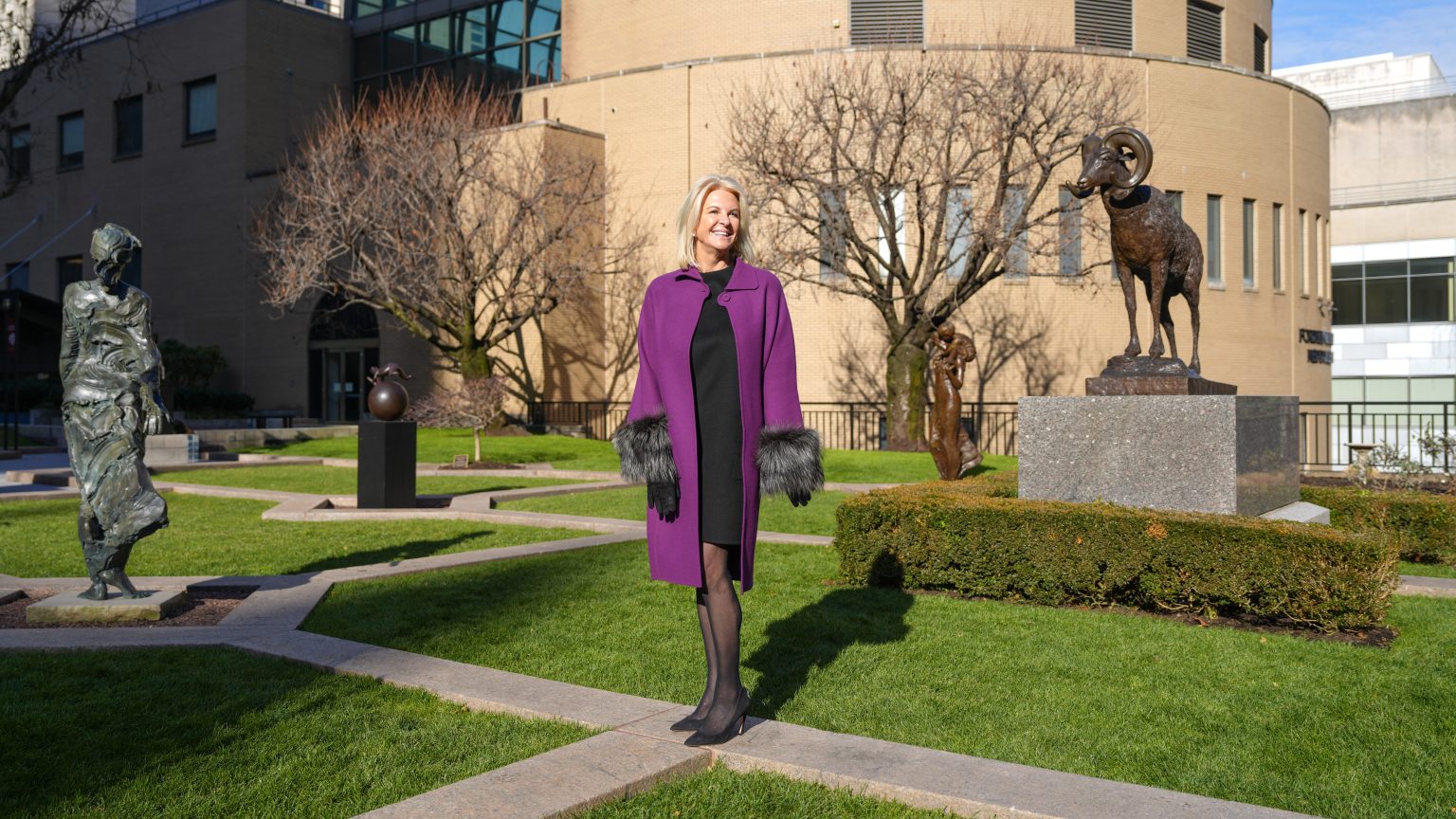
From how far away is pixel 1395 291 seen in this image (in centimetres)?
4412

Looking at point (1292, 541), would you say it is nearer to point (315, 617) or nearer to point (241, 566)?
point (315, 617)

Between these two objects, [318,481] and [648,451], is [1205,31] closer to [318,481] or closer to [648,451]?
[318,481]

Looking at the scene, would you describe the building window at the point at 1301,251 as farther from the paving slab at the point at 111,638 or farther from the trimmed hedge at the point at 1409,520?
the paving slab at the point at 111,638

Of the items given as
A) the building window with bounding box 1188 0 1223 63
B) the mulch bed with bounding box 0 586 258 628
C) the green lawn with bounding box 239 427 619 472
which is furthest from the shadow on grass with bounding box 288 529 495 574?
the building window with bounding box 1188 0 1223 63

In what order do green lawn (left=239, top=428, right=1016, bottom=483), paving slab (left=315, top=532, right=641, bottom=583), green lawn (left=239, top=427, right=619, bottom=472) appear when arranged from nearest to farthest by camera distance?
paving slab (left=315, top=532, right=641, bottom=583) → green lawn (left=239, top=428, right=1016, bottom=483) → green lawn (left=239, top=427, right=619, bottom=472)

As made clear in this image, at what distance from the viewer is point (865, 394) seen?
28047 millimetres

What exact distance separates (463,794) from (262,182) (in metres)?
35.2

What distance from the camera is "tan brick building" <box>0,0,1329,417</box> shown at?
90.7 ft

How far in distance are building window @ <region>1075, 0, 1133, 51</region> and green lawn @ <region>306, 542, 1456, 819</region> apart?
76.3 ft

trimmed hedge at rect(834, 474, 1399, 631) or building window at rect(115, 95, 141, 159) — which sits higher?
building window at rect(115, 95, 141, 159)

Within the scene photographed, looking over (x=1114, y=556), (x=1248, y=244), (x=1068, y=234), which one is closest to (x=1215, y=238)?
(x=1248, y=244)

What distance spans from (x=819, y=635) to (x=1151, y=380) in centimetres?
386

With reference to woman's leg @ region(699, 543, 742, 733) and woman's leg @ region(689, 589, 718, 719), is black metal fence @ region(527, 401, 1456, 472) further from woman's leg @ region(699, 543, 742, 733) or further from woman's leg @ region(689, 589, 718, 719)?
woman's leg @ region(699, 543, 742, 733)

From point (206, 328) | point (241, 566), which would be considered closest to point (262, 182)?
point (206, 328)
